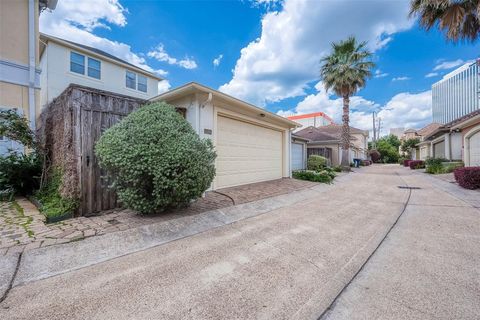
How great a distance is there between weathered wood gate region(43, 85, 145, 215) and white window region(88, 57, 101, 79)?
35.3 feet

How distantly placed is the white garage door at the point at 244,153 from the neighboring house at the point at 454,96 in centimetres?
3109

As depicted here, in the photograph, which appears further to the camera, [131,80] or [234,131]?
[131,80]

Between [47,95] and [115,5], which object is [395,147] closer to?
[115,5]

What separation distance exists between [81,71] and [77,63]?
0.48 m

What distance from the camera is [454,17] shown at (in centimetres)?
735

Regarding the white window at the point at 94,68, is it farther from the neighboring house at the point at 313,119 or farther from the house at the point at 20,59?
the neighboring house at the point at 313,119

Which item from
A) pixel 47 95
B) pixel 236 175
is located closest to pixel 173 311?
pixel 236 175

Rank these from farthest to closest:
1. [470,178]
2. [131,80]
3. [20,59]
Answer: [131,80] < [470,178] < [20,59]

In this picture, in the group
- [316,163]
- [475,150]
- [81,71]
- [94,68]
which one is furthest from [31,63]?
[475,150]

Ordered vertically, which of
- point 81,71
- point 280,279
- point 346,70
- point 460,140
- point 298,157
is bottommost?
point 280,279

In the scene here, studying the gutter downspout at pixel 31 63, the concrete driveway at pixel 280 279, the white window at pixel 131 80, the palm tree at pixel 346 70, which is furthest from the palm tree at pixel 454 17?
the white window at pixel 131 80

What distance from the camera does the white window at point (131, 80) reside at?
14.9m

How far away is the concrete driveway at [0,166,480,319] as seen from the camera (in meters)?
1.91

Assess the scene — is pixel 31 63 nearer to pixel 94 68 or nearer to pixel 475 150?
pixel 94 68
